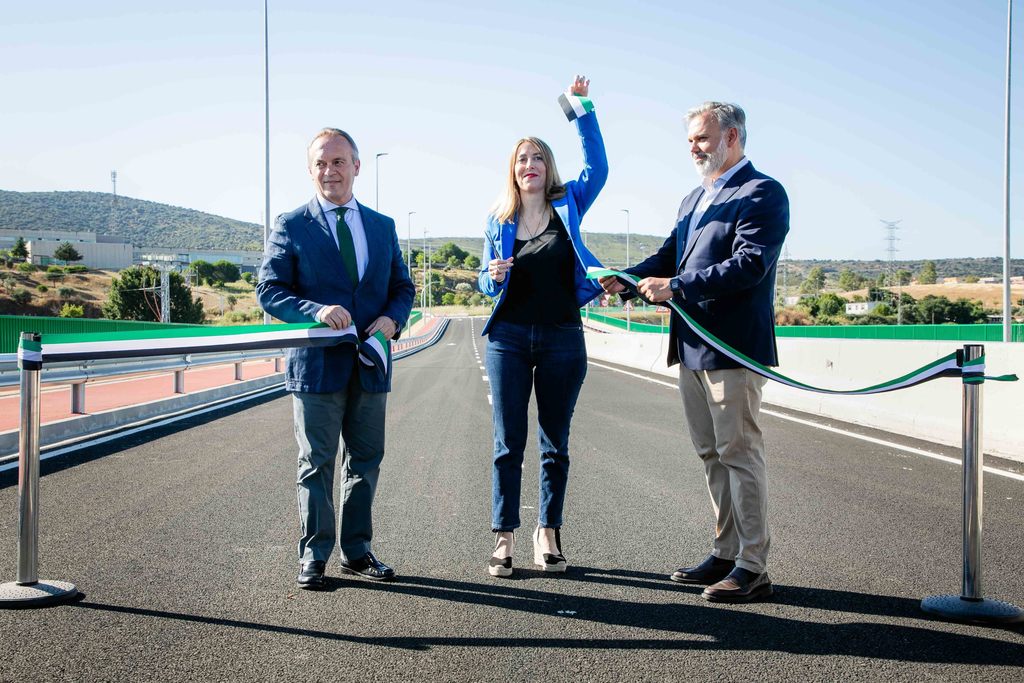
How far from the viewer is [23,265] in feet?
309

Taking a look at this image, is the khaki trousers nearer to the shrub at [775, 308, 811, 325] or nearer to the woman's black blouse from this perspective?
the woman's black blouse

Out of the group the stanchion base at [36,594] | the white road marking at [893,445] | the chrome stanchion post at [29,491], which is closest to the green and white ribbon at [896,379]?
the chrome stanchion post at [29,491]

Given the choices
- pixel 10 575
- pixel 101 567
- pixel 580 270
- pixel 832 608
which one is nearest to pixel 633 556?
pixel 832 608

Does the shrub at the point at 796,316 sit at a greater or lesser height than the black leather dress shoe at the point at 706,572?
greater

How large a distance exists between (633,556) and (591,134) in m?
2.24

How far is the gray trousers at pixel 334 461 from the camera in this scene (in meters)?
4.36

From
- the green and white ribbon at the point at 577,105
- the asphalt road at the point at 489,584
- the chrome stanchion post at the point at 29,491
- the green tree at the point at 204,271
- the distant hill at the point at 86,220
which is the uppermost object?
the distant hill at the point at 86,220

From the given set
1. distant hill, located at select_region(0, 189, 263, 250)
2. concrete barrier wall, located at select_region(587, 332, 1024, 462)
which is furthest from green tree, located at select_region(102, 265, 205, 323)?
distant hill, located at select_region(0, 189, 263, 250)

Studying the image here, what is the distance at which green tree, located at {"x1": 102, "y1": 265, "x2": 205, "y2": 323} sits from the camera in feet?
266

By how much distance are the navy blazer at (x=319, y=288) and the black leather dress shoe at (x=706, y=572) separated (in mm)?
1726

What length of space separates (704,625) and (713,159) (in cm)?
219

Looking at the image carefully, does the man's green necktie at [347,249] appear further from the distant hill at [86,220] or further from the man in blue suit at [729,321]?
the distant hill at [86,220]

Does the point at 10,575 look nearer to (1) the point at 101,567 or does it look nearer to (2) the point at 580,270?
(1) the point at 101,567

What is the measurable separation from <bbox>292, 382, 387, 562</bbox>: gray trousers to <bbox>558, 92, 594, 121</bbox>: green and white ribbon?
5.76ft
